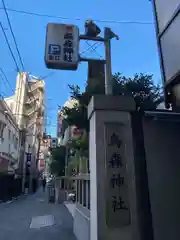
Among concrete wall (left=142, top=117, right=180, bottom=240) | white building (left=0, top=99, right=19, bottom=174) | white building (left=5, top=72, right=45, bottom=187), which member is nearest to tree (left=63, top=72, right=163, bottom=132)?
concrete wall (left=142, top=117, right=180, bottom=240)

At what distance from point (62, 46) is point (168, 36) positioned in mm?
2224

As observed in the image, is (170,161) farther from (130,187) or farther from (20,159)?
(20,159)

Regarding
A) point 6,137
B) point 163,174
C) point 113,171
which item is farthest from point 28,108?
point 163,174

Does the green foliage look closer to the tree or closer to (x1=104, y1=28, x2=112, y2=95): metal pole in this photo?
the tree

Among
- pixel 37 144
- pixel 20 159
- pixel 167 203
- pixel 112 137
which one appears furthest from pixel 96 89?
pixel 37 144

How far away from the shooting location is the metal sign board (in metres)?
4.91

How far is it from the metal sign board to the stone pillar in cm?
158

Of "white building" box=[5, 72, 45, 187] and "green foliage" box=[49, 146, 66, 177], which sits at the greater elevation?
"white building" box=[5, 72, 45, 187]

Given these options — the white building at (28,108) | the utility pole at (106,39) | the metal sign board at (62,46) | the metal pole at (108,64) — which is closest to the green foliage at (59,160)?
the white building at (28,108)

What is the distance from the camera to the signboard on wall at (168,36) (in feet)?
14.2

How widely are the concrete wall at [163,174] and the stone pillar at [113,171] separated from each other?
1.03ft

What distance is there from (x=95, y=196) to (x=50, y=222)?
20.5ft

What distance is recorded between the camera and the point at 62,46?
4992 mm

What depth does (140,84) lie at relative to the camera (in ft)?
26.1
